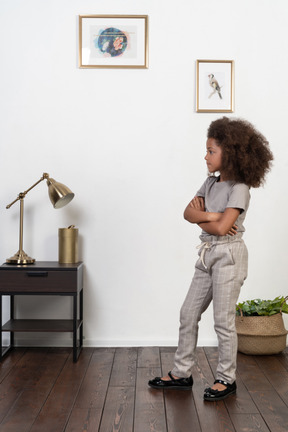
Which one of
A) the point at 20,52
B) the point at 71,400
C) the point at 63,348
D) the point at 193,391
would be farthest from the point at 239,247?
the point at 20,52

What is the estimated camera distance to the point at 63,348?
355 centimetres

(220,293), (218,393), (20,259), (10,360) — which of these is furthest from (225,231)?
(10,360)

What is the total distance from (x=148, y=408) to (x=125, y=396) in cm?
20

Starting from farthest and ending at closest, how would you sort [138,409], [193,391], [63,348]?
[63,348]
[193,391]
[138,409]

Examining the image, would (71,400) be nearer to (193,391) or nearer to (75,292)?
(193,391)

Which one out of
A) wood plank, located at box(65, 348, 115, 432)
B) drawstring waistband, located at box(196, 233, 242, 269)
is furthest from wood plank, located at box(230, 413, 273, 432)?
drawstring waistband, located at box(196, 233, 242, 269)

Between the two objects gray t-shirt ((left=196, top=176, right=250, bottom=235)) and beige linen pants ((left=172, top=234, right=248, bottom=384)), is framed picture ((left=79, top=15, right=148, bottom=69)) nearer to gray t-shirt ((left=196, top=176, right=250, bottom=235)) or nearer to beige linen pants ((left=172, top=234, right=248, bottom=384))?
gray t-shirt ((left=196, top=176, right=250, bottom=235))

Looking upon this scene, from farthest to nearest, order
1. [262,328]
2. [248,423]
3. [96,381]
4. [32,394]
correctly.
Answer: [262,328]
[96,381]
[32,394]
[248,423]

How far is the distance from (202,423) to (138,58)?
2.32 meters

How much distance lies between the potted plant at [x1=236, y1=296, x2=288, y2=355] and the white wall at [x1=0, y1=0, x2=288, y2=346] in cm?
30

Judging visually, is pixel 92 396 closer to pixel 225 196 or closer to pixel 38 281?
pixel 38 281

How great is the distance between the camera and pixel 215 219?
2525 mm

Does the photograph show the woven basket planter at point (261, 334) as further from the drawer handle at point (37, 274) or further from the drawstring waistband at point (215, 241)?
the drawer handle at point (37, 274)

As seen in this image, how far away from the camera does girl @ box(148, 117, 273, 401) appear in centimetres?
250
